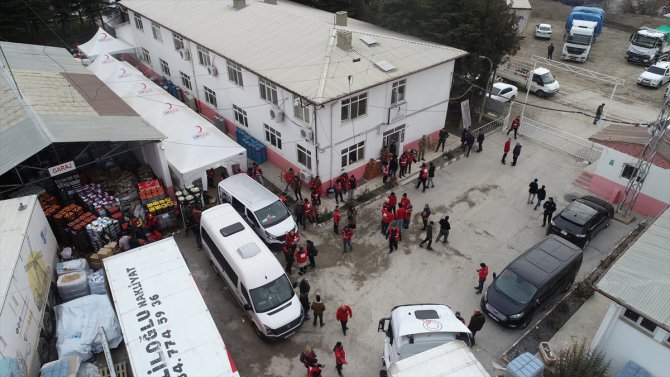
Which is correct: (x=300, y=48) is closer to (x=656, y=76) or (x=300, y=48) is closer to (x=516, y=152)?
(x=516, y=152)

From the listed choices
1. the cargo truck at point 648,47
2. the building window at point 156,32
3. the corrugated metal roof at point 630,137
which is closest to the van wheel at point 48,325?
the building window at point 156,32

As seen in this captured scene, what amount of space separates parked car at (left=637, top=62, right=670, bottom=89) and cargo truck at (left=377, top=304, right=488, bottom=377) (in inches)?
1086

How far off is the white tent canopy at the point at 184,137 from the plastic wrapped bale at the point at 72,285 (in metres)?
5.79

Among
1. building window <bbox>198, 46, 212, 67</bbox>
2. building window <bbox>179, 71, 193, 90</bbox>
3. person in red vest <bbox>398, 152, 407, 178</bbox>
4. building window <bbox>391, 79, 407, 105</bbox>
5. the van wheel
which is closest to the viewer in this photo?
the van wheel

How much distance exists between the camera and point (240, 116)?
76.4 feet

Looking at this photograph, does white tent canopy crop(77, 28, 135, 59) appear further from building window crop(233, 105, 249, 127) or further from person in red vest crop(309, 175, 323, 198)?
person in red vest crop(309, 175, 323, 198)

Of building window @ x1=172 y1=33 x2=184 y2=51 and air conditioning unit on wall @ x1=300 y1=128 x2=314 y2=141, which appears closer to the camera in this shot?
air conditioning unit on wall @ x1=300 y1=128 x2=314 y2=141

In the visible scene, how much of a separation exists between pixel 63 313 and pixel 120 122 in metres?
8.14

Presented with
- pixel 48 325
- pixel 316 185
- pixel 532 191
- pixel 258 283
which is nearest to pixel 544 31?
pixel 532 191

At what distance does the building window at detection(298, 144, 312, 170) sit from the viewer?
19.2 meters

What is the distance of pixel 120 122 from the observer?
18.0 metres

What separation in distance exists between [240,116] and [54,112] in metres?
8.44

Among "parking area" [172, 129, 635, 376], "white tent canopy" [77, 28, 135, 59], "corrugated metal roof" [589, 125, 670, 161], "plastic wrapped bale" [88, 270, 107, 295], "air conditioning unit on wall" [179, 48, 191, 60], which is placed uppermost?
"air conditioning unit on wall" [179, 48, 191, 60]

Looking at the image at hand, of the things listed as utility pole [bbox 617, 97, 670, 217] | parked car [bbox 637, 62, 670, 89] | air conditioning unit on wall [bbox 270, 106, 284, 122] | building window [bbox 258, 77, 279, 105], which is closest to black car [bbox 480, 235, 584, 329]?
utility pole [bbox 617, 97, 670, 217]
